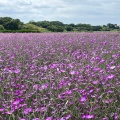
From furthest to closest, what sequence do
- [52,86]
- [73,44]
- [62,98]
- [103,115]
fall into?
1. [73,44]
2. [52,86]
3. [62,98]
4. [103,115]

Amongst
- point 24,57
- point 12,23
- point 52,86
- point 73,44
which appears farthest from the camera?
point 12,23

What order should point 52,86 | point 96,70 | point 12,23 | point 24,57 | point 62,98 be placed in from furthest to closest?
point 12,23 → point 24,57 → point 96,70 → point 52,86 → point 62,98

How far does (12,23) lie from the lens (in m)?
31.1

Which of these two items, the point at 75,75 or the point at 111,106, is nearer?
the point at 111,106

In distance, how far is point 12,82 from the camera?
3102mm

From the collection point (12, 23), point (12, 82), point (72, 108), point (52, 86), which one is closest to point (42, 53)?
point (12, 82)

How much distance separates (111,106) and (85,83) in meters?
0.43

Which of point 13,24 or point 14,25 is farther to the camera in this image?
point 13,24

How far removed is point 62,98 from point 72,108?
19cm

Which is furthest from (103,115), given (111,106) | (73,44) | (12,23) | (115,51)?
(12,23)

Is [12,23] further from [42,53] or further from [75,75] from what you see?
[75,75]

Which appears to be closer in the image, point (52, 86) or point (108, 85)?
point (108, 85)

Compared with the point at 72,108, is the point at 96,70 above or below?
above

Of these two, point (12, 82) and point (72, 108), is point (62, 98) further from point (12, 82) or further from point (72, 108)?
point (12, 82)
